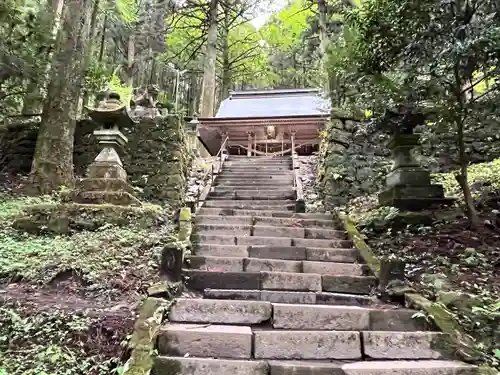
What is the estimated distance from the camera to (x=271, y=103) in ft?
52.6

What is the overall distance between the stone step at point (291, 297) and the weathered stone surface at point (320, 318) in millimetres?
422

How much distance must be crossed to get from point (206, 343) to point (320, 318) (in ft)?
3.21

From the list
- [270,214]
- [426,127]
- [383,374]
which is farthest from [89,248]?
[426,127]

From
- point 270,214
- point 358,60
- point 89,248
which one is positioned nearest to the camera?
point 89,248

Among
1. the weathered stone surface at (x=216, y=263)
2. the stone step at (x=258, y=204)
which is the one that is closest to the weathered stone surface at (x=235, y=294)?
the weathered stone surface at (x=216, y=263)

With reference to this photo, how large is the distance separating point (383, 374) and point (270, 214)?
3.91 m

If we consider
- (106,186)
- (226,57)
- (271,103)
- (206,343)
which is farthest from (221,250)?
(226,57)

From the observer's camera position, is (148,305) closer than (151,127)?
Yes

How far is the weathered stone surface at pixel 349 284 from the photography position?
3906 mm

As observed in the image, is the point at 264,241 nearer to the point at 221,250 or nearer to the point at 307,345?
the point at 221,250

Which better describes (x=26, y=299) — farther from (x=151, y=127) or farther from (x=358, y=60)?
(x=151, y=127)

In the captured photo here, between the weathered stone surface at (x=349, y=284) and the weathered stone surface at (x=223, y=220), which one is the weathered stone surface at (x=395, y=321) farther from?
the weathered stone surface at (x=223, y=220)

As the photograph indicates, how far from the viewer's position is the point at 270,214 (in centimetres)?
632

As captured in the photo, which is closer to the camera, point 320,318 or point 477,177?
point 320,318
